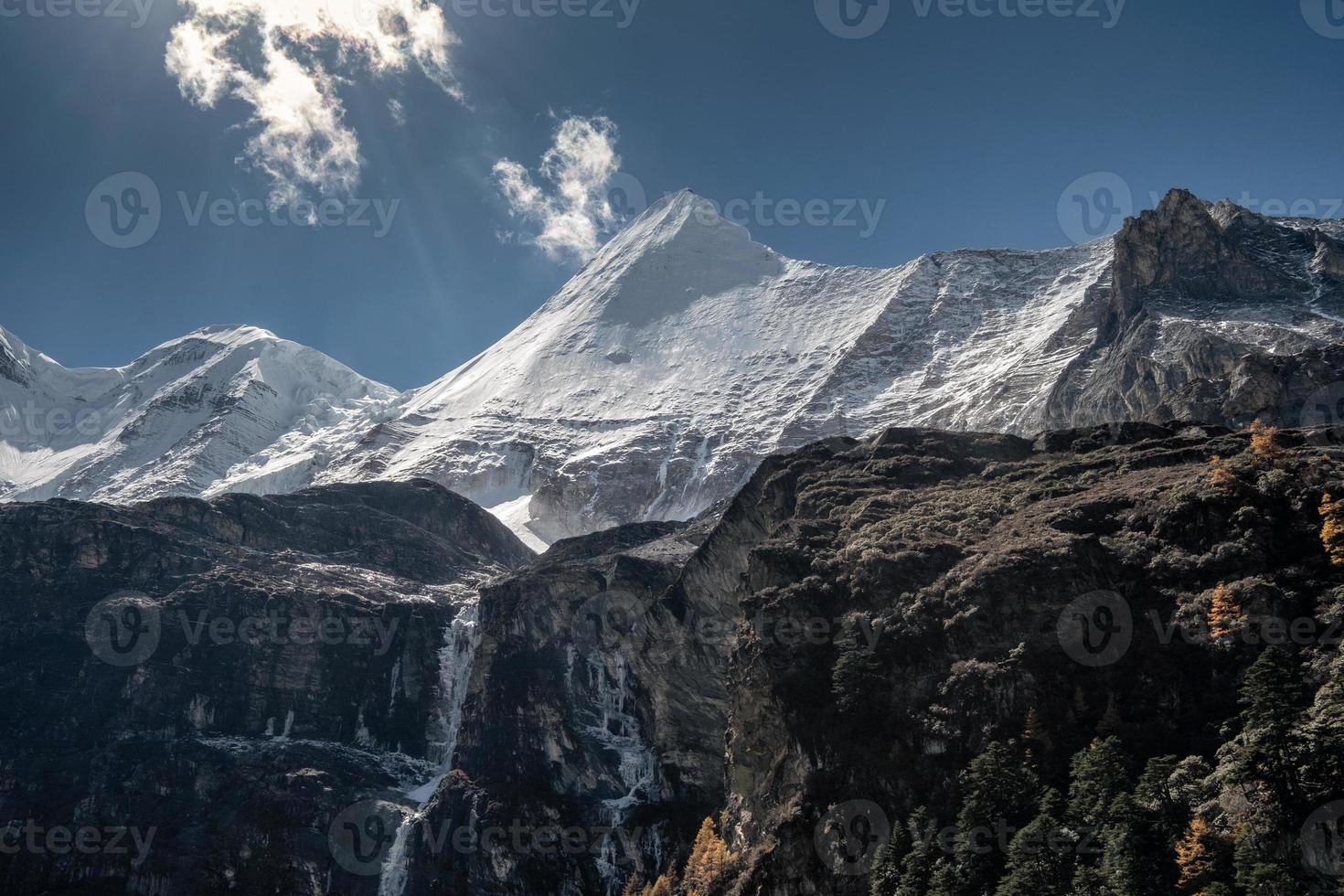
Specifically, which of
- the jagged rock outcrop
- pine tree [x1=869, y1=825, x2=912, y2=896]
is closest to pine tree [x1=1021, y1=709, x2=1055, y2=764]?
the jagged rock outcrop

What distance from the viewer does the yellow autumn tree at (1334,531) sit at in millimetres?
48500

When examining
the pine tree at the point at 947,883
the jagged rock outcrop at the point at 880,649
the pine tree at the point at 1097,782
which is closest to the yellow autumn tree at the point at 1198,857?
the pine tree at the point at 1097,782

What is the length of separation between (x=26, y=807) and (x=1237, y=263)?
6055 inches

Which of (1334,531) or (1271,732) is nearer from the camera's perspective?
(1271,732)

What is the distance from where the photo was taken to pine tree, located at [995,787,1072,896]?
143 feet

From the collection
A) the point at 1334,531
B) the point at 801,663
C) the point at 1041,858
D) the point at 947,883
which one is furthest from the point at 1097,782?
the point at 801,663

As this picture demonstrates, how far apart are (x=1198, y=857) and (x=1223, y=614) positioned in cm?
1387

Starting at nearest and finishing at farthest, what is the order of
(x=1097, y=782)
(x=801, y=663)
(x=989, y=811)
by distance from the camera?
(x=1097, y=782), (x=989, y=811), (x=801, y=663)

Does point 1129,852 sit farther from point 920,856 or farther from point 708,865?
point 708,865

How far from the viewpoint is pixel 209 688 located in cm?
11681

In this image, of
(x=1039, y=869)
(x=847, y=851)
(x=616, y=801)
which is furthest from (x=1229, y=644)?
(x=616, y=801)

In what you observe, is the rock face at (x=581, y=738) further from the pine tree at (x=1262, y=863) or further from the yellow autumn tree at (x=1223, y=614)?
the pine tree at (x=1262, y=863)

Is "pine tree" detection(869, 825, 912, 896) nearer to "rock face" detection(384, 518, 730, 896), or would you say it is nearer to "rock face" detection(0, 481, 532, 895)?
"rock face" detection(384, 518, 730, 896)

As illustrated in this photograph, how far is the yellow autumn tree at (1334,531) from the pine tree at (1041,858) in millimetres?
16752
